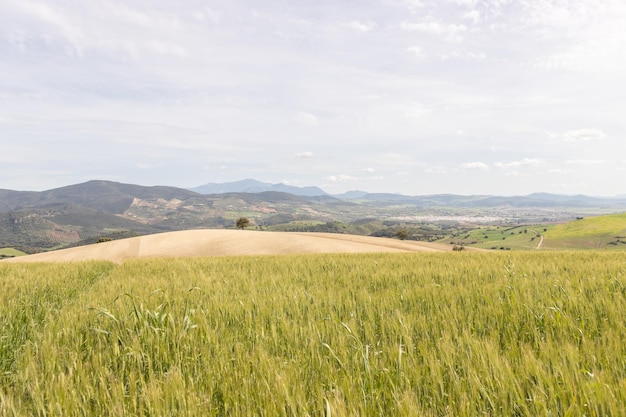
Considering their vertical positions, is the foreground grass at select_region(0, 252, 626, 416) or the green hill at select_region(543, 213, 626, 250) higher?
the foreground grass at select_region(0, 252, 626, 416)

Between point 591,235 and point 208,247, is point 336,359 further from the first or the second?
point 591,235

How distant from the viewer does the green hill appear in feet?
444

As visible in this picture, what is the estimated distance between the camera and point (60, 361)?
3395 mm

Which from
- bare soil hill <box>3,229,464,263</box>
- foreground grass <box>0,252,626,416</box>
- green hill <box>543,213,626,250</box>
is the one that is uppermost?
foreground grass <box>0,252,626,416</box>

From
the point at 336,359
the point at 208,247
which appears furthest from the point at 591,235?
the point at 336,359

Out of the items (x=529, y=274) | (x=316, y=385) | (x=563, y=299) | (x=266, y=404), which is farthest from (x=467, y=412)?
(x=529, y=274)

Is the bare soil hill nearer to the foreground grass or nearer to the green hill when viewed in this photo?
the foreground grass

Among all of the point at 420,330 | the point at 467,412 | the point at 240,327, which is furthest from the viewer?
the point at 240,327

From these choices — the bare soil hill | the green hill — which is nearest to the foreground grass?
the bare soil hill

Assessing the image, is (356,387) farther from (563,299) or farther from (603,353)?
(563,299)

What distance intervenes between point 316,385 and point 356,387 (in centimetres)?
34

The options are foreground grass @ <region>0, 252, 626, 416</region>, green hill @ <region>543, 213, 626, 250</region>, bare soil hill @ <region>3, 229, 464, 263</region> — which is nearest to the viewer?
foreground grass @ <region>0, 252, 626, 416</region>

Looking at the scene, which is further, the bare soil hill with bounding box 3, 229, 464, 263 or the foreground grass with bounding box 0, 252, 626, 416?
the bare soil hill with bounding box 3, 229, 464, 263

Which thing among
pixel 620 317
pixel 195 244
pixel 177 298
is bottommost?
pixel 195 244
